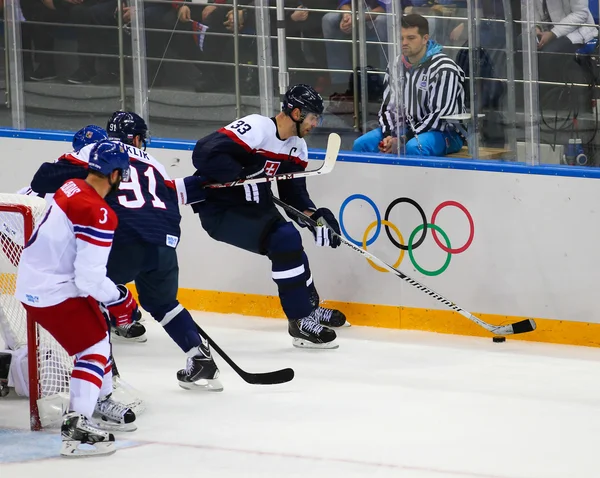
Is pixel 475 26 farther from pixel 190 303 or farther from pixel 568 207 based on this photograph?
pixel 190 303

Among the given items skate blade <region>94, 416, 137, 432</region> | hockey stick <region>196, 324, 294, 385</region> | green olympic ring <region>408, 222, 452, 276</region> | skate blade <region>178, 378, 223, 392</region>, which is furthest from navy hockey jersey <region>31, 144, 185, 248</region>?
green olympic ring <region>408, 222, 452, 276</region>

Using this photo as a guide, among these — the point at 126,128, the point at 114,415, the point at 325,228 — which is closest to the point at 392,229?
the point at 325,228

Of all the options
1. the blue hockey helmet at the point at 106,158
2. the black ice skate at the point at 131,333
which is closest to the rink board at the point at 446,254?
the black ice skate at the point at 131,333

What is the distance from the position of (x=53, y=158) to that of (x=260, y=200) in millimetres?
1389

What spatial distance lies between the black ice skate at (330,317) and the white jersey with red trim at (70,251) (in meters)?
1.92

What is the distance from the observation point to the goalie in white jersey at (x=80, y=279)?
3.85 meters

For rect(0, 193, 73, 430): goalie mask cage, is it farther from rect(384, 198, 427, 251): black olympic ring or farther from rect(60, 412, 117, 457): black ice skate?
rect(384, 198, 427, 251): black olympic ring

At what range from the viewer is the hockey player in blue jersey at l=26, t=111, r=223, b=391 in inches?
179

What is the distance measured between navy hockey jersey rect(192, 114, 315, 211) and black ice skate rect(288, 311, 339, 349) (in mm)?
507

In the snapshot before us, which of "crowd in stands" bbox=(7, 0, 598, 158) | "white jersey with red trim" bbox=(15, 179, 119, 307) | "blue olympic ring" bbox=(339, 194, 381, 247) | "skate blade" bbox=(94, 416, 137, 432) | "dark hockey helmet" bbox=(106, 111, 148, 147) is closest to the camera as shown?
"white jersey with red trim" bbox=(15, 179, 119, 307)

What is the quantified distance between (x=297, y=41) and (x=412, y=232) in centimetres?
110

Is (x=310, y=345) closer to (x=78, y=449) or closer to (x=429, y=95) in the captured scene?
(x=429, y=95)

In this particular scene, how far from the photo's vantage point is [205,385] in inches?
189

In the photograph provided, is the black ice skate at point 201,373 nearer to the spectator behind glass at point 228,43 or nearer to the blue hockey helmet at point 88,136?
the blue hockey helmet at point 88,136
